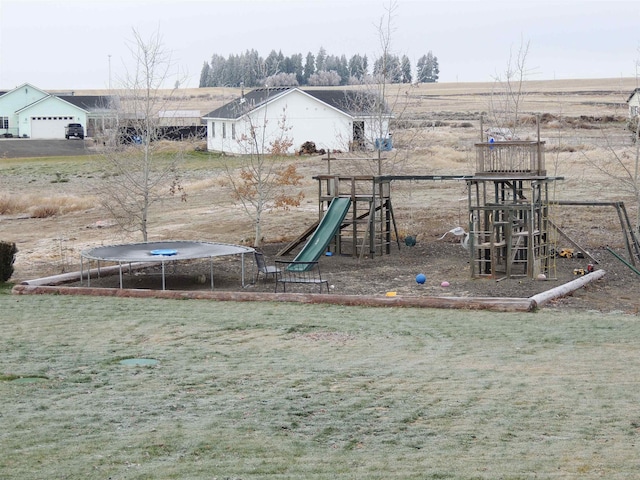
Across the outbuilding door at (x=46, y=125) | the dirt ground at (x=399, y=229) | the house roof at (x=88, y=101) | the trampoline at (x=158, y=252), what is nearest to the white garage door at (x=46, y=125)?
the outbuilding door at (x=46, y=125)

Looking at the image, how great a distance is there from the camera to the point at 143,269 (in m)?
22.8

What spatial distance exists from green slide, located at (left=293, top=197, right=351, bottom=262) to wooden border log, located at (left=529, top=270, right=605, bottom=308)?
5639 millimetres

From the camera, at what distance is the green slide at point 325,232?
22.4 m

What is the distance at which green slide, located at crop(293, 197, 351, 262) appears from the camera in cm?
2236

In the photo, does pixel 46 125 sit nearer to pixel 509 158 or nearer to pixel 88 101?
pixel 88 101

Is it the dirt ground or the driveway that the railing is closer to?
the dirt ground

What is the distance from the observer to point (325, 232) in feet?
76.8

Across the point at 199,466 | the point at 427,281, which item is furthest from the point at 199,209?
the point at 199,466

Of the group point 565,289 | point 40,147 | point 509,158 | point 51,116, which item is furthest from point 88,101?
point 565,289

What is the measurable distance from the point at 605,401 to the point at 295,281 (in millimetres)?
9431

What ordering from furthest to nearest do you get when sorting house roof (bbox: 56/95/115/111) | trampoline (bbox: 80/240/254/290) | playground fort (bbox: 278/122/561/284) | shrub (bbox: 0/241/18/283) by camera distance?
1. house roof (bbox: 56/95/115/111)
2. playground fort (bbox: 278/122/561/284)
3. shrub (bbox: 0/241/18/283)
4. trampoline (bbox: 80/240/254/290)

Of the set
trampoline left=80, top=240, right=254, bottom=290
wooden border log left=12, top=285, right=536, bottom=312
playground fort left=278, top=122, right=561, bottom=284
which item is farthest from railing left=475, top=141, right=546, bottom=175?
trampoline left=80, top=240, right=254, bottom=290

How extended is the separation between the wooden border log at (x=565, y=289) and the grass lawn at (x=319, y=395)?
1049 mm

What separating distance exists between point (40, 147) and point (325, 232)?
158 feet
